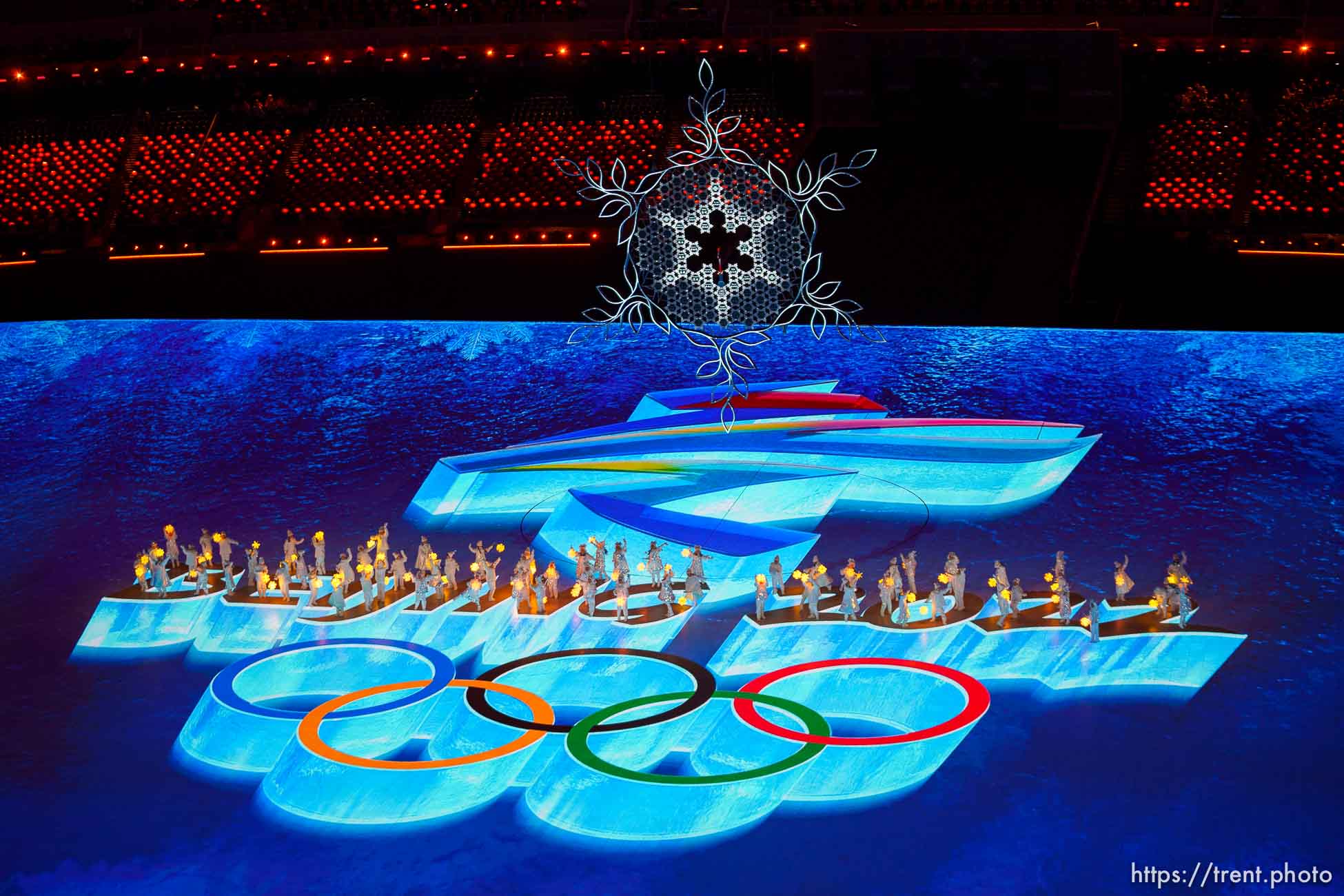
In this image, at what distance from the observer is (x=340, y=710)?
8609 mm

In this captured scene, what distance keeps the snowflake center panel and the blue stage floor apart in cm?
227

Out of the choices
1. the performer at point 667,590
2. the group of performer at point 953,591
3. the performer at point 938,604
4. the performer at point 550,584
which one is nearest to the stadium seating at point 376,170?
the performer at point 550,584

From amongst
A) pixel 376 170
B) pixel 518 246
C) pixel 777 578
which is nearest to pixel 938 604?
pixel 777 578

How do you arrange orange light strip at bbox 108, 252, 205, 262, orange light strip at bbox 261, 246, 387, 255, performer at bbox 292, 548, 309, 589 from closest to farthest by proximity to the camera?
performer at bbox 292, 548, 309, 589, orange light strip at bbox 261, 246, 387, 255, orange light strip at bbox 108, 252, 205, 262

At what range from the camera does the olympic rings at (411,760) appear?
7.91m

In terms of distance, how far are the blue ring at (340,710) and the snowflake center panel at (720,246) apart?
13.0 ft

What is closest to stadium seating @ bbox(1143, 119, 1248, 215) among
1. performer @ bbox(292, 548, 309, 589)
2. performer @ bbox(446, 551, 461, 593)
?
performer @ bbox(446, 551, 461, 593)

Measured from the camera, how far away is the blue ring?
332 inches

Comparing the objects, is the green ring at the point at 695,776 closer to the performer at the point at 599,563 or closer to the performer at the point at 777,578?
the performer at the point at 777,578

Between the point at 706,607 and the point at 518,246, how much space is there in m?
9.70

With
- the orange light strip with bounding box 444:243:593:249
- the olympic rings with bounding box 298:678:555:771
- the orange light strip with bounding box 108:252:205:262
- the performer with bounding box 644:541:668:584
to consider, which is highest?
the orange light strip with bounding box 444:243:593:249

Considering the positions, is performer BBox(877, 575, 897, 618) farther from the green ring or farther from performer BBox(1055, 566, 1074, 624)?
the green ring

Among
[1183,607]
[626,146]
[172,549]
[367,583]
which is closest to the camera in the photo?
[1183,607]

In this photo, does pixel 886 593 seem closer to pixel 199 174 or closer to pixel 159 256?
pixel 159 256
